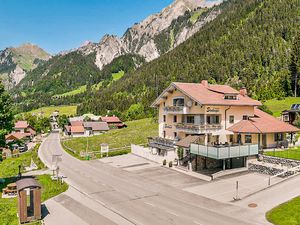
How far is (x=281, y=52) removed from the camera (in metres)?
137

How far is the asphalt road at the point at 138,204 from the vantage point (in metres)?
23.0

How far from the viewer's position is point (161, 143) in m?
48.3

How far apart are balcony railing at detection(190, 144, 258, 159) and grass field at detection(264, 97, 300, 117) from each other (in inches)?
1572

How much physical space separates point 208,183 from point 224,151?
4275 mm

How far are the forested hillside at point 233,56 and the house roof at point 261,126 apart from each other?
180 feet

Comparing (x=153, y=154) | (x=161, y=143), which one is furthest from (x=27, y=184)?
(x=161, y=143)

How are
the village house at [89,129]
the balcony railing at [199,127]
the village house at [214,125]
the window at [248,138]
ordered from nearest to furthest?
the village house at [214,125], the balcony railing at [199,127], the window at [248,138], the village house at [89,129]

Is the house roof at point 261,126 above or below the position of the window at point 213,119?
below

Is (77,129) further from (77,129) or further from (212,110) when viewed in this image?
(212,110)

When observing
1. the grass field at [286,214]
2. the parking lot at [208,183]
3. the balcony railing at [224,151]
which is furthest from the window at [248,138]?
the grass field at [286,214]

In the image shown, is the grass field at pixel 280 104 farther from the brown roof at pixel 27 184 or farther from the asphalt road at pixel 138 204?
the brown roof at pixel 27 184

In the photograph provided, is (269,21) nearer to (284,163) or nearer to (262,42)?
(262,42)

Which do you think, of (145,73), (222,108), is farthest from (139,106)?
(222,108)

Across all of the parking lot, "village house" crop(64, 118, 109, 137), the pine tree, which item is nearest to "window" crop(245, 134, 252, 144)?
the parking lot
